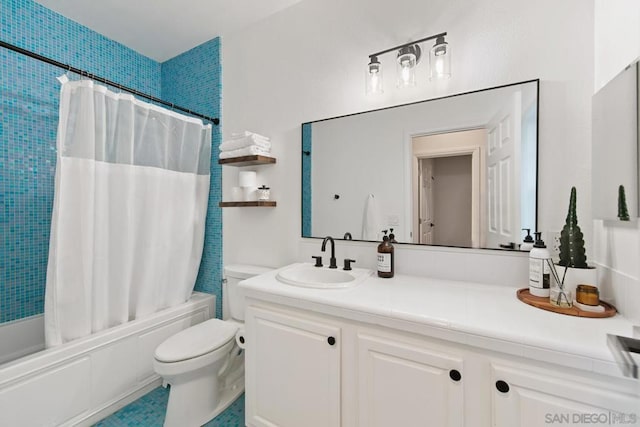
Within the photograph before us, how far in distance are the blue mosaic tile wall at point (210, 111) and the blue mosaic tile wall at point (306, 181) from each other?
80cm

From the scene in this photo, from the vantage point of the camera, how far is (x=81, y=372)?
1497 mm

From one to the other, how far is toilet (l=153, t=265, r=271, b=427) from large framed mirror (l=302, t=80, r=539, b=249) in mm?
840

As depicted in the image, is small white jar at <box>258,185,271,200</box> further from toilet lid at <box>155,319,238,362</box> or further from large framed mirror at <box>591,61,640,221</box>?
large framed mirror at <box>591,61,640,221</box>

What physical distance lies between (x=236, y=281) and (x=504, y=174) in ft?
5.75

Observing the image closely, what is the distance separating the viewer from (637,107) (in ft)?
2.78

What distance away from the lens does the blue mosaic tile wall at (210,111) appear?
224 centimetres

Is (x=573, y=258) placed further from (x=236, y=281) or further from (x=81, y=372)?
(x=81, y=372)

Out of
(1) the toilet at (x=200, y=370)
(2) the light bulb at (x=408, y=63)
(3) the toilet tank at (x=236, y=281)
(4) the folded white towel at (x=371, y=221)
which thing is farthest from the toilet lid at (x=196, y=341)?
(2) the light bulb at (x=408, y=63)

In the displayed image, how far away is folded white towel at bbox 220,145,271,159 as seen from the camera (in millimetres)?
1829

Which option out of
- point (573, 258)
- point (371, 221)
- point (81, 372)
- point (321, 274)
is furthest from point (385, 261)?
point (81, 372)

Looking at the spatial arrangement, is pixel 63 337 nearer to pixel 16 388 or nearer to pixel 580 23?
pixel 16 388

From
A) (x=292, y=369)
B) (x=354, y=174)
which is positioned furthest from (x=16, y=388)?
(x=354, y=174)

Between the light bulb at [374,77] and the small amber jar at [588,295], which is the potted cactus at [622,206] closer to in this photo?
the small amber jar at [588,295]

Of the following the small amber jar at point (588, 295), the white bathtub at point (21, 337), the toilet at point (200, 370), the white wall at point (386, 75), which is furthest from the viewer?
the white bathtub at point (21, 337)
